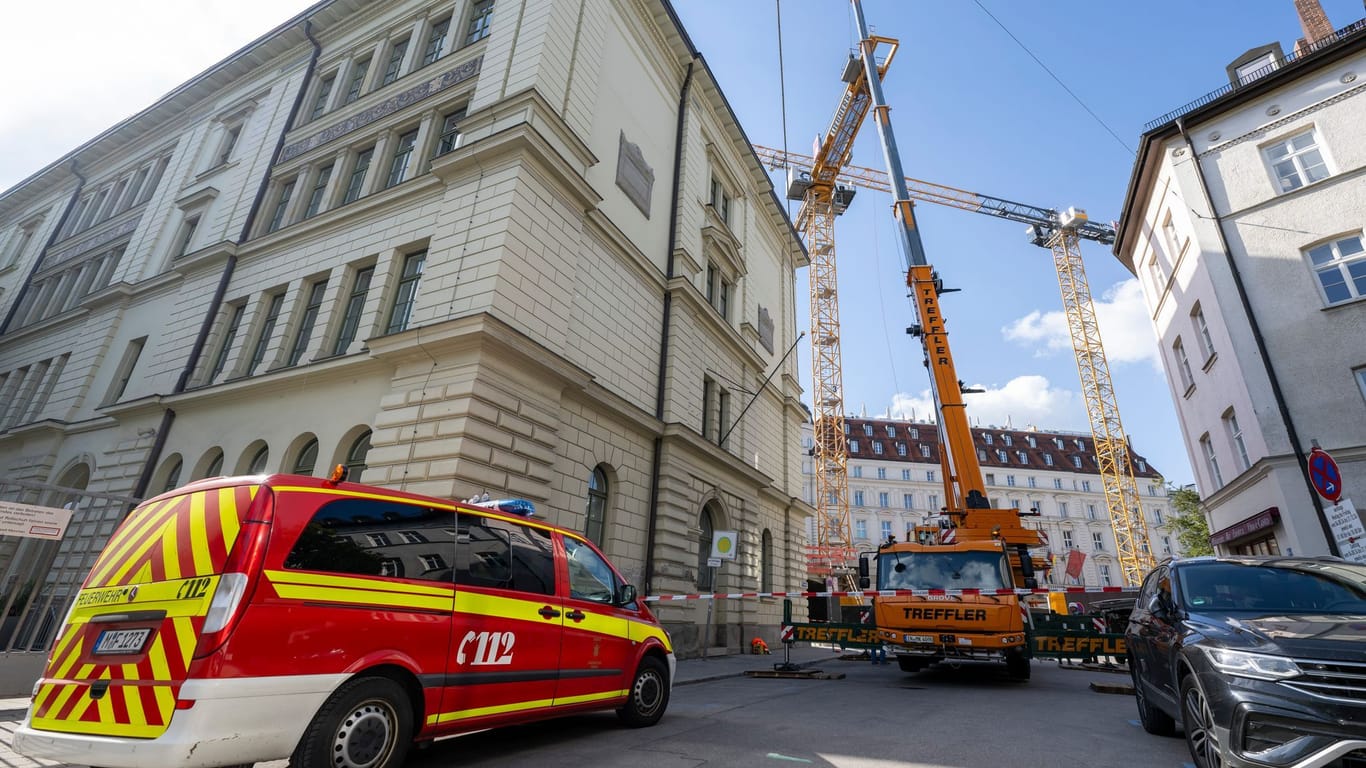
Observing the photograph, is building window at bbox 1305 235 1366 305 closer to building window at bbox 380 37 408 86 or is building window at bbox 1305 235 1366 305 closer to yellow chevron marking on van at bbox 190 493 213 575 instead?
yellow chevron marking on van at bbox 190 493 213 575

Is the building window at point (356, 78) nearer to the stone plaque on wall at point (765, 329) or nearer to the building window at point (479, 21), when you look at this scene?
the building window at point (479, 21)

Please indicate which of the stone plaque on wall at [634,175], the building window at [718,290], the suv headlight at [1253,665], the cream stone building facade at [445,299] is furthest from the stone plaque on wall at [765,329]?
the suv headlight at [1253,665]

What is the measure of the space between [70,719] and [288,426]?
445 inches

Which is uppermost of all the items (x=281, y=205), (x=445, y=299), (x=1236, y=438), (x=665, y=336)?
(x=281, y=205)

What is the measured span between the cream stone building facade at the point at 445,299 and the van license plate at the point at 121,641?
17.6 feet

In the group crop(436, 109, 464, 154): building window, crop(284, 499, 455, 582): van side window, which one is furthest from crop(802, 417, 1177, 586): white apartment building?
crop(284, 499, 455, 582): van side window

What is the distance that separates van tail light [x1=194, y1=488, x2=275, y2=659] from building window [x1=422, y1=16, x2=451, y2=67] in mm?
17157

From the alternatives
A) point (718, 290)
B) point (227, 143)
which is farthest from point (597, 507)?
point (227, 143)

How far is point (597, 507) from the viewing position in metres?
14.3

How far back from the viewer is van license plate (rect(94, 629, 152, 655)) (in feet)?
11.4

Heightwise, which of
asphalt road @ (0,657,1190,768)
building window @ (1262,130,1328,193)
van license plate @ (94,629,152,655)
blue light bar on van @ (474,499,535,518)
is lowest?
asphalt road @ (0,657,1190,768)

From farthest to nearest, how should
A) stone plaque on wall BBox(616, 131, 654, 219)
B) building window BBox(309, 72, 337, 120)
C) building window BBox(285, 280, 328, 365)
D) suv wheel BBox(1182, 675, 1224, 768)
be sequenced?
building window BBox(309, 72, 337, 120) → stone plaque on wall BBox(616, 131, 654, 219) → building window BBox(285, 280, 328, 365) → suv wheel BBox(1182, 675, 1224, 768)

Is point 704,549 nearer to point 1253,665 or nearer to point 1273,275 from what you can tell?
point 1253,665

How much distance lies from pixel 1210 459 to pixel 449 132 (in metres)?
24.7
